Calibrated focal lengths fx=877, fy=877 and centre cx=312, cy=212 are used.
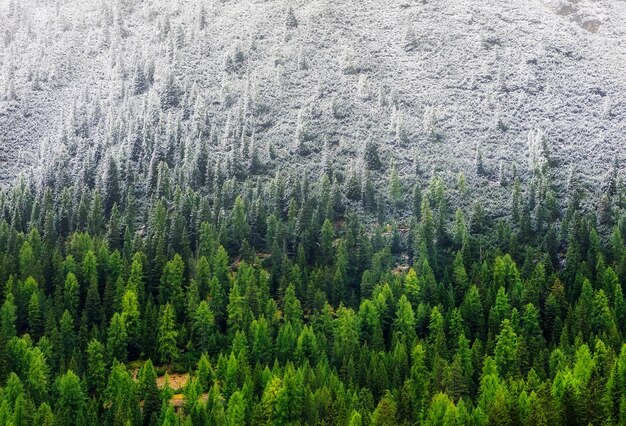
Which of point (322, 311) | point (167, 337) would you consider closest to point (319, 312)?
point (322, 311)

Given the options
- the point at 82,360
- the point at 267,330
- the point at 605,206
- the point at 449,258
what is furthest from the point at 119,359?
the point at 605,206

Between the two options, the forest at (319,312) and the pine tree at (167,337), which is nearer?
the forest at (319,312)

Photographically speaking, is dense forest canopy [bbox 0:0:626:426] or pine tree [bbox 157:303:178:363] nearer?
dense forest canopy [bbox 0:0:626:426]

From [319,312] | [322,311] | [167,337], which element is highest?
[322,311]

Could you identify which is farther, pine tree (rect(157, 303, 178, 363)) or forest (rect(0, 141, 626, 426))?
pine tree (rect(157, 303, 178, 363))

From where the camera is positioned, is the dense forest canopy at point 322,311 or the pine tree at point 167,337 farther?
the pine tree at point 167,337

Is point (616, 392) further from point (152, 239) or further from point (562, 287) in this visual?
point (152, 239)

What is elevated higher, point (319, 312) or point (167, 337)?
point (319, 312)

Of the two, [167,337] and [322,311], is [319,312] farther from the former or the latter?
[167,337]
